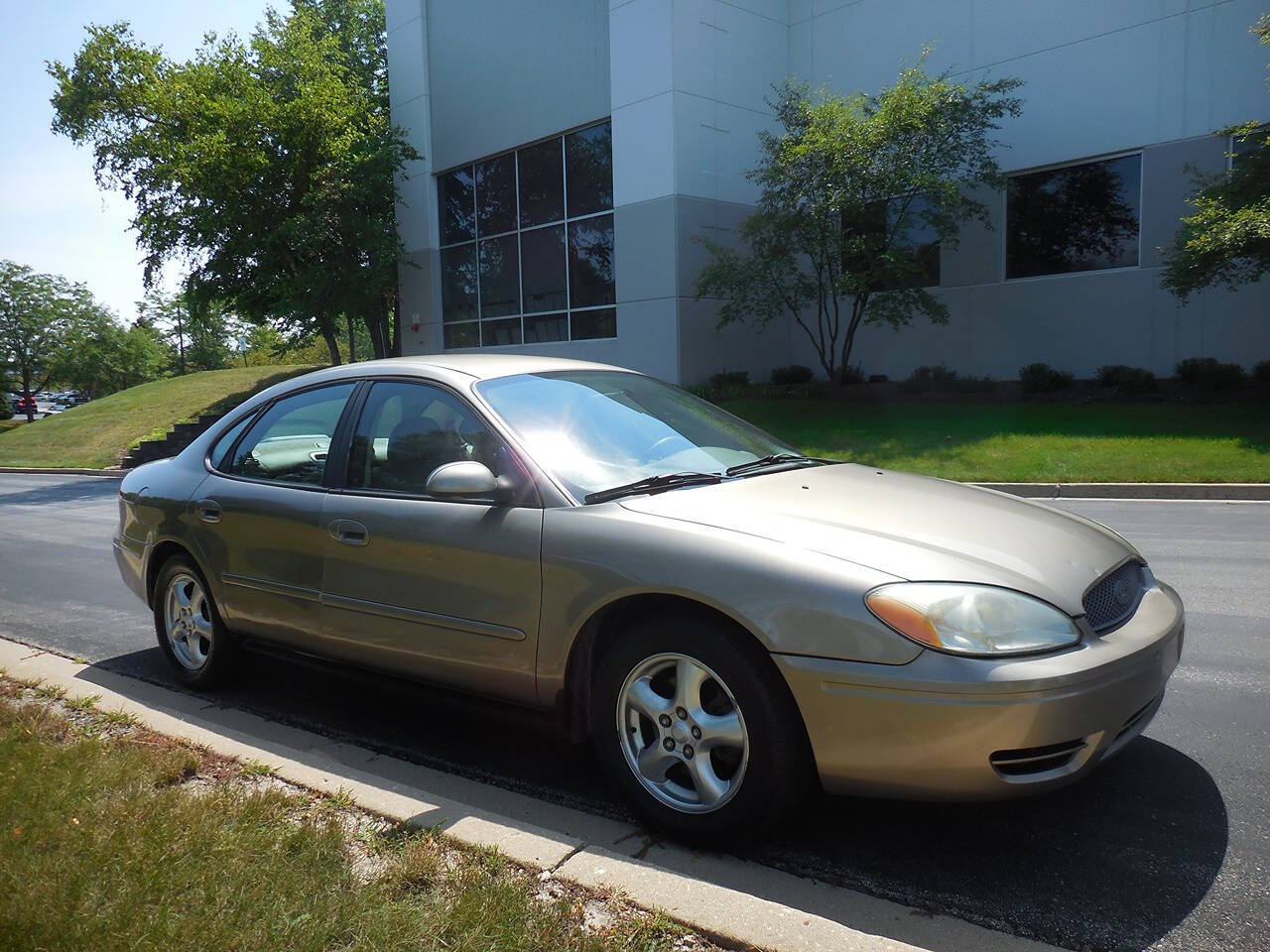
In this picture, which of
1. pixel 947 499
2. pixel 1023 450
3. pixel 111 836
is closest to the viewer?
pixel 111 836

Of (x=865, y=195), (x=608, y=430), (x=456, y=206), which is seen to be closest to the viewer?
(x=608, y=430)

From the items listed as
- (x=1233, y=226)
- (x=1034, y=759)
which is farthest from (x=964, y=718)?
(x=1233, y=226)

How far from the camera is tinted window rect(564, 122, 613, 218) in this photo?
2184cm

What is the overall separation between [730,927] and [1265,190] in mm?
16068

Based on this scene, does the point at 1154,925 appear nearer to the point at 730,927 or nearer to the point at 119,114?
the point at 730,927

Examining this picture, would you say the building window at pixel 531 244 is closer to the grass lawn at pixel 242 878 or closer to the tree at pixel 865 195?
the tree at pixel 865 195

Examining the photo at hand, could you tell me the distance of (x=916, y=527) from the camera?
10.4 feet

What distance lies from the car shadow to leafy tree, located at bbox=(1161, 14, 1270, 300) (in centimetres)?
1288

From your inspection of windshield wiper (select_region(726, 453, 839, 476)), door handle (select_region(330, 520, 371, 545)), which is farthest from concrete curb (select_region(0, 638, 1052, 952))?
windshield wiper (select_region(726, 453, 839, 476))

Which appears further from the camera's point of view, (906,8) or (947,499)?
(906,8)

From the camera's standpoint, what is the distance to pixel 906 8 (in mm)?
19797

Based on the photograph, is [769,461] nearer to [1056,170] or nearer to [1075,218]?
[1075,218]

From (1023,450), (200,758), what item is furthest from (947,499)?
(1023,450)

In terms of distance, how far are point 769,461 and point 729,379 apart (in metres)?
16.9
